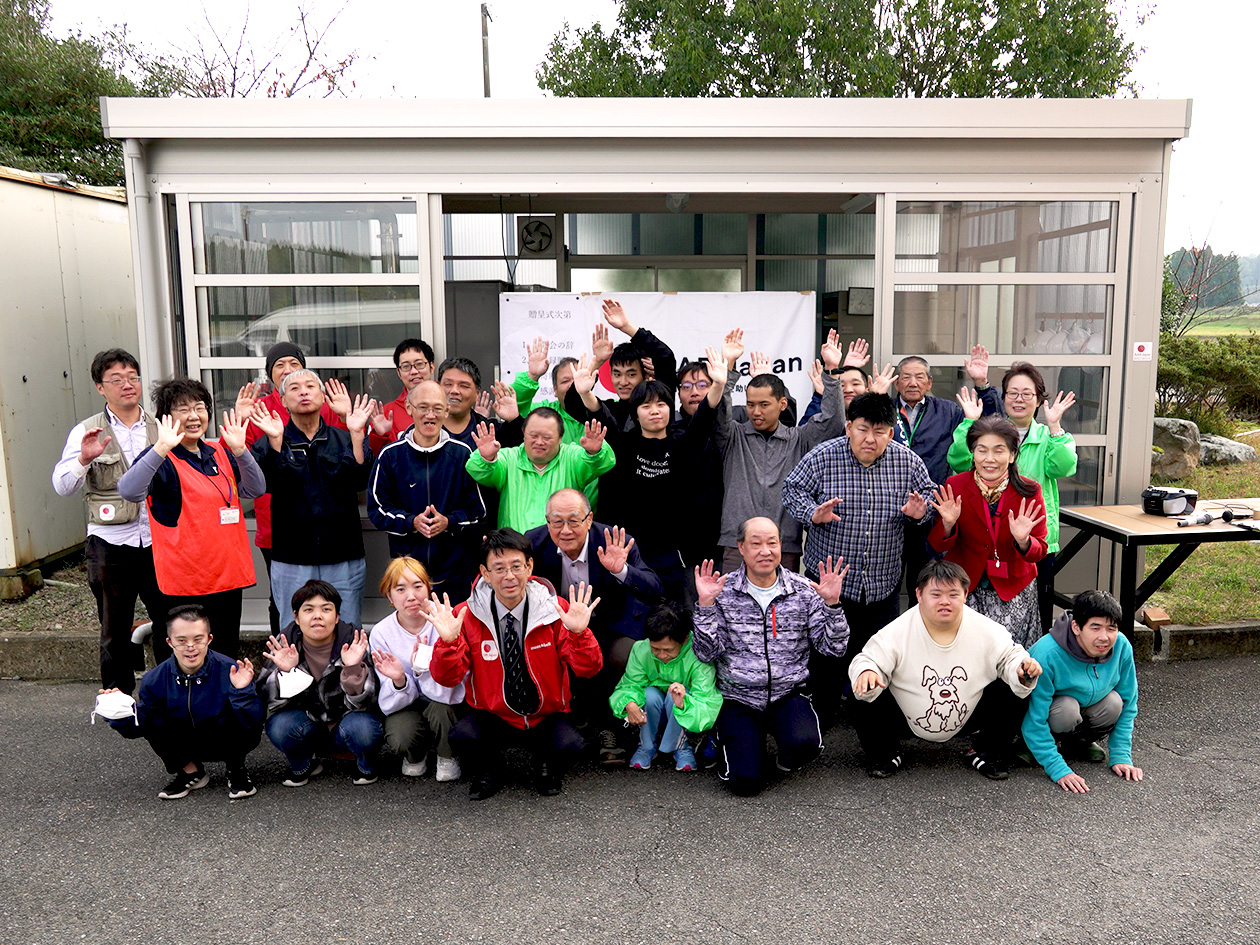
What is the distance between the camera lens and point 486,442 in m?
4.63

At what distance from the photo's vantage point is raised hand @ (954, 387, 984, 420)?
5.05 meters

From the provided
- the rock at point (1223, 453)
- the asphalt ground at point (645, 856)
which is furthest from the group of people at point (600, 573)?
the rock at point (1223, 453)

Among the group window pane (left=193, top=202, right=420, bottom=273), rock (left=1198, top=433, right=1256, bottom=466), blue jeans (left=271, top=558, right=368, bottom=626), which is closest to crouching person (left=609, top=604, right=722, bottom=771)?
blue jeans (left=271, top=558, right=368, bottom=626)

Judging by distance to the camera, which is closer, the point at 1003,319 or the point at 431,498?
the point at 431,498

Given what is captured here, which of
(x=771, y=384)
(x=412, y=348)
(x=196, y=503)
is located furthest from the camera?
(x=412, y=348)

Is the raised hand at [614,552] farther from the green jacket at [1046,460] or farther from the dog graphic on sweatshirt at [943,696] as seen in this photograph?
the green jacket at [1046,460]

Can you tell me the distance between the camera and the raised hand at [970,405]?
5.05 metres

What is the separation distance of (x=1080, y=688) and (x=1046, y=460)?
1.25 metres

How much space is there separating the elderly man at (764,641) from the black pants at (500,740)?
2.14ft

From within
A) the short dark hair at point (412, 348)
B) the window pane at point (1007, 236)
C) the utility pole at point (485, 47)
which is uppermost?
the utility pole at point (485, 47)

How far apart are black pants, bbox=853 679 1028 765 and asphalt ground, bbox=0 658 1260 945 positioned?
0.42 ft

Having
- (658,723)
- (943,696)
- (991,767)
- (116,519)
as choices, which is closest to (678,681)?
(658,723)

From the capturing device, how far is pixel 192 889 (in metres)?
3.29

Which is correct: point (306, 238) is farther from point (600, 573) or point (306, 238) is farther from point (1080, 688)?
point (1080, 688)
